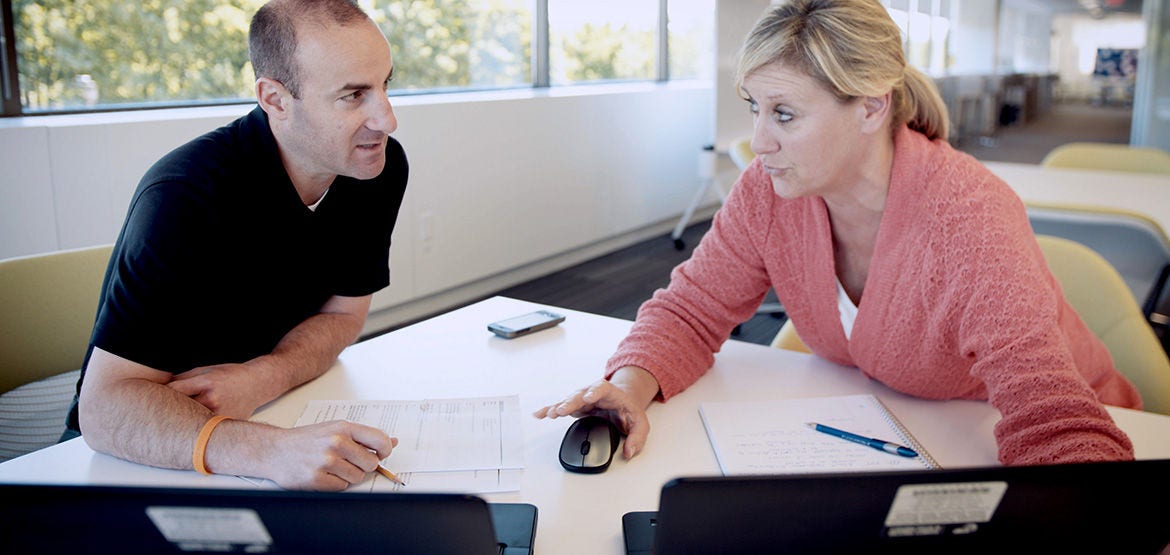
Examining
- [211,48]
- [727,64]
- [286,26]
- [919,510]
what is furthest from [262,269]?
[727,64]

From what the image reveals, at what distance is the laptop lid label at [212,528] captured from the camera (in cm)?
62

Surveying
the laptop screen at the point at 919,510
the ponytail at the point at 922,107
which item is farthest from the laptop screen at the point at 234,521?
the ponytail at the point at 922,107

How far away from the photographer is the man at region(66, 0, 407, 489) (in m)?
1.11

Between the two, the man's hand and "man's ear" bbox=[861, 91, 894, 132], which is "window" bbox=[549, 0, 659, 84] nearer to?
"man's ear" bbox=[861, 91, 894, 132]

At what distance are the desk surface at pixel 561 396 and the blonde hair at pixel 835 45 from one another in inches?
18.2

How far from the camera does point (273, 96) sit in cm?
148

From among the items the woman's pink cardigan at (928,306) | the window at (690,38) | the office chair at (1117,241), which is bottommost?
the office chair at (1117,241)

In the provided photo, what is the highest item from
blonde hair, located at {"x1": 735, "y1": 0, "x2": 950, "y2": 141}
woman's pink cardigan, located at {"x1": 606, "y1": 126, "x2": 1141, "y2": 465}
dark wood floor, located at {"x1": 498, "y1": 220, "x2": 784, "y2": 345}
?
blonde hair, located at {"x1": 735, "y1": 0, "x2": 950, "y2": 141}

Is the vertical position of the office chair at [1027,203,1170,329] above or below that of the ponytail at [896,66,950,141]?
below

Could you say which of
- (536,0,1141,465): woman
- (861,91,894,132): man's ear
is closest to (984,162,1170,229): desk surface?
(536,0,1141,465): woman

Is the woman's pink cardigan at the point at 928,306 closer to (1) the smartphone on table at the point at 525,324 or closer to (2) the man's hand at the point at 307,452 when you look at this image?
(1) the smartphone on table at the point at 525,324

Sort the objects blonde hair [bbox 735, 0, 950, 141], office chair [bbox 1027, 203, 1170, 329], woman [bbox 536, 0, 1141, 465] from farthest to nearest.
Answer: office chair [bbox 1027, 203, 1170, 329] < blonde hair [bbox 735, 0, 950, 141] < woman [bbox 536, 0, 1141, 465]

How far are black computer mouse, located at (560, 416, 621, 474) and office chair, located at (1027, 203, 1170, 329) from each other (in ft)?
6.77

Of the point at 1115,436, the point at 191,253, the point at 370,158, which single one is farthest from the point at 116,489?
the point at 1115,436
